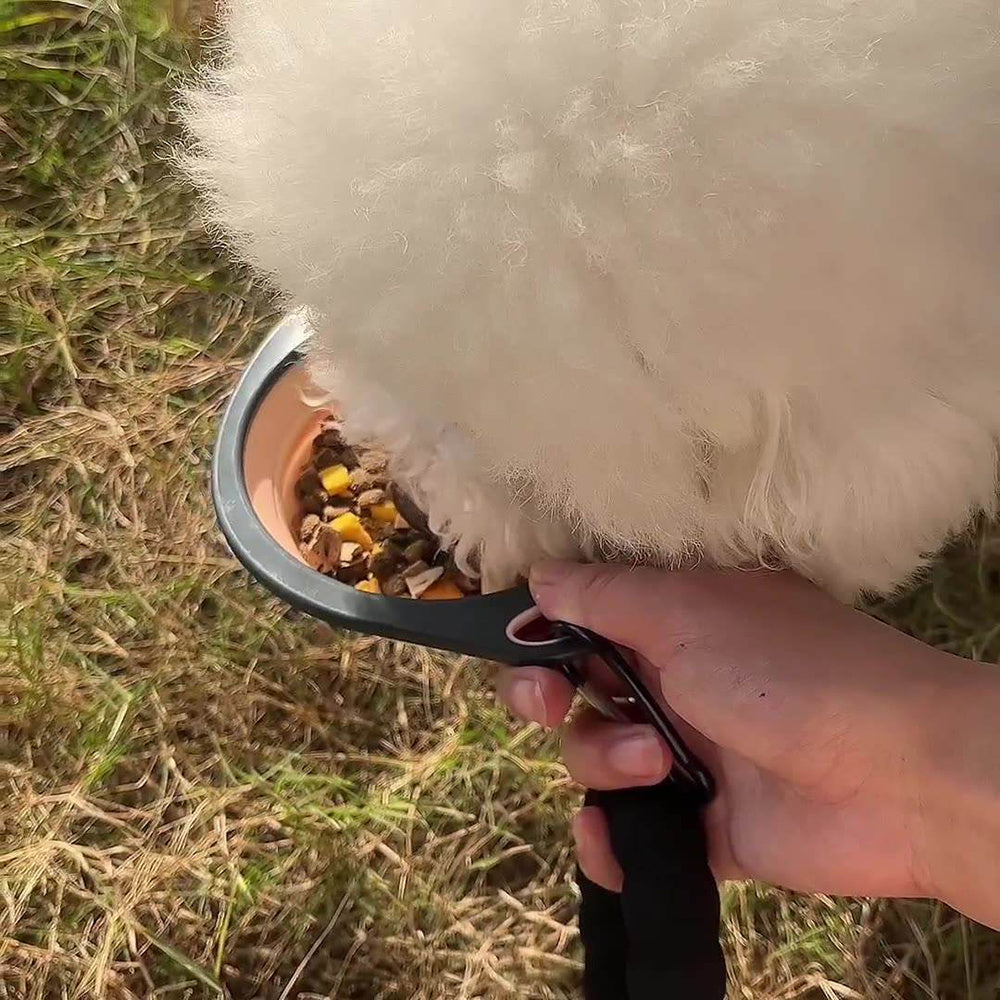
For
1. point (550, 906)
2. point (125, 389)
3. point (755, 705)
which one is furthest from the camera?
point (125, 389)

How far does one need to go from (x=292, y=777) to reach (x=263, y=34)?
0.73 metres

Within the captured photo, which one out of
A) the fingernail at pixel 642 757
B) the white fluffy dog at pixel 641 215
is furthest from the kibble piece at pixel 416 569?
the white fluffy dog at pixel 641 215

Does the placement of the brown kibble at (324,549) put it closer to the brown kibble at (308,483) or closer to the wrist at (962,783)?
the brown kibble at (308,483)

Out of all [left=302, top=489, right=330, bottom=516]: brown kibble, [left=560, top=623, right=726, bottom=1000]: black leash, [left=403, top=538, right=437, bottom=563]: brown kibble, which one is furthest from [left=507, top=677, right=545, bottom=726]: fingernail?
[left=302, top=489, right=330, bottom=516]: brown kibble

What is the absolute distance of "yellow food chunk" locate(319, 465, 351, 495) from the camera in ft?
2.87

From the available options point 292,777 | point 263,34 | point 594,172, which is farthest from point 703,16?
point 292,777

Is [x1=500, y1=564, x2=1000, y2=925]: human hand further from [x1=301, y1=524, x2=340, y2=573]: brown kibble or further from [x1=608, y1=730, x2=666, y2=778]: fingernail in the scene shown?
[x1=301, y1=524, x2=340, y2=573]: brown kibble

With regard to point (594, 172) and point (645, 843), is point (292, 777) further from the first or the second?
point (594, 172)

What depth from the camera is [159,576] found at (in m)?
1.04

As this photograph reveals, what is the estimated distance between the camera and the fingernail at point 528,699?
742 millimetres

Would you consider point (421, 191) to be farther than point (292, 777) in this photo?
No

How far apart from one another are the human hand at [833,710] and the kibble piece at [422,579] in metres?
0.17

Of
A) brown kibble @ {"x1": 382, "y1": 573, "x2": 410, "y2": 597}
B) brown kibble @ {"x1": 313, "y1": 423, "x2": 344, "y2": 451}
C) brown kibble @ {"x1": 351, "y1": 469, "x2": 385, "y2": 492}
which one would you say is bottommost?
brown kibble @ {"x1": 382, "y1": 573, "x2": 410, "y2": 597}

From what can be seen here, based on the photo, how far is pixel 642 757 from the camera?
2.27 feet
